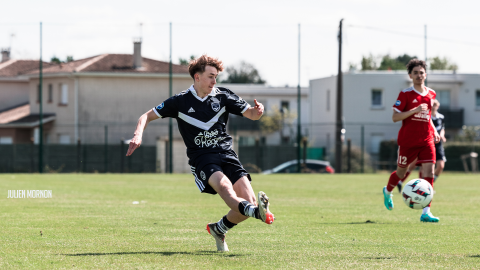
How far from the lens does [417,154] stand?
30.0 feet

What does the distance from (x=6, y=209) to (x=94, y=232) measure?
11.5 feet

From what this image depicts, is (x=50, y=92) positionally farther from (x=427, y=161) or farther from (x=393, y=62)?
(x=393, y=62)

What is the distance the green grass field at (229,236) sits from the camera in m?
5.20

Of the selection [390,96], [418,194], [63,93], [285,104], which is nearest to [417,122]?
[418,194]

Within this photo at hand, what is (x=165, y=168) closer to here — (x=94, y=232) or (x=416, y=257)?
(x=94, y=232)

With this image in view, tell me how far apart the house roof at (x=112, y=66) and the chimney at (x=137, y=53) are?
0.30 m

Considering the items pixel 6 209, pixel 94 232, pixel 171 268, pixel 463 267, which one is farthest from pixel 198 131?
pixel 6 209

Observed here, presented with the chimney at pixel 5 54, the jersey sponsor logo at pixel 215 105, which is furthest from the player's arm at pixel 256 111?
the chimney at pixel 5 54

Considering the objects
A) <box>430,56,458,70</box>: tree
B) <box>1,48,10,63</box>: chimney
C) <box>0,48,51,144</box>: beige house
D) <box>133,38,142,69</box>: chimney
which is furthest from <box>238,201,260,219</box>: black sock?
<box>430,56,458,70</box>: tree

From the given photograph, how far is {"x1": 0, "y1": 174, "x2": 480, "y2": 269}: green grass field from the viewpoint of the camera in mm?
5202

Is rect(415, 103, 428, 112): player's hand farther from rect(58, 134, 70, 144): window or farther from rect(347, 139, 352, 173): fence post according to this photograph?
rect(58, 134, 70, 144): window

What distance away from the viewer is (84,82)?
123 feet

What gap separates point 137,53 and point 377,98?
1722 centimetres

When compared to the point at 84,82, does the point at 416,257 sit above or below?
below
